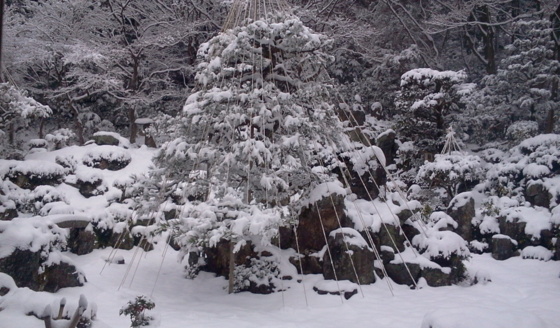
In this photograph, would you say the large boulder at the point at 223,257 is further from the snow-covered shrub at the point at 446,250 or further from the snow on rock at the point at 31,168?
the snow on rock at the point at 31,168

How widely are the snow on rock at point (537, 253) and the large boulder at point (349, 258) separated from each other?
10.8ft

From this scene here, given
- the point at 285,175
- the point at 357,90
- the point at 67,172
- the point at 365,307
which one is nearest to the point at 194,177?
the point at 285,175

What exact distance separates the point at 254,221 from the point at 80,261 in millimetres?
3666

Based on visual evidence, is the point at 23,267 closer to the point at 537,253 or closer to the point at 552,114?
the point at 537,253

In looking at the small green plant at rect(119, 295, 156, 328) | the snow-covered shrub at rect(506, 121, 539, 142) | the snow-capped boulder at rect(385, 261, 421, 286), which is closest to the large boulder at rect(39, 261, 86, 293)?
the small green plant at rect(119, 295, 156, 328)

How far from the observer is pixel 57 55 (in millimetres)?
11547

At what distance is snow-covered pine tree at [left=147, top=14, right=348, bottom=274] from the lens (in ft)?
16.1

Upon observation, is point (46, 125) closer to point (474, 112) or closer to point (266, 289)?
point (266, 289)

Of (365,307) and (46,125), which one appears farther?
(46,125)

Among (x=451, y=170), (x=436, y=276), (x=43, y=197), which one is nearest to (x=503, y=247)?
(x=451, y=170)

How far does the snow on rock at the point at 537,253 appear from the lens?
7.05m

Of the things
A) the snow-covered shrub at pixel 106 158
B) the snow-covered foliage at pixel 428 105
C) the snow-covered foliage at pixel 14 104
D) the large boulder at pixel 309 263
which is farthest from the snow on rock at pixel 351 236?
the snow-covered foliage at pixel 14 104

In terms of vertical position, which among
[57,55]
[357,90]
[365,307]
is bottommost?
[365,307]

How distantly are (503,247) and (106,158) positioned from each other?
307 inches
